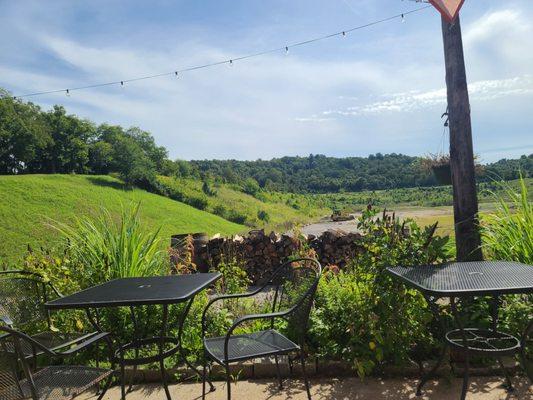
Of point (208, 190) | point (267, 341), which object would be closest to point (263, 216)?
point (208, 190)

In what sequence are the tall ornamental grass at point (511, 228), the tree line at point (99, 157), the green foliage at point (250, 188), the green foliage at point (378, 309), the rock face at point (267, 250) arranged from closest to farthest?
the green foliage at point (378, 309)
the tall ornamental grass at point (511, 228)
the rock face at point (267, 250)
the tree line at point (99, 157)
the green foliage at point (250, 188)

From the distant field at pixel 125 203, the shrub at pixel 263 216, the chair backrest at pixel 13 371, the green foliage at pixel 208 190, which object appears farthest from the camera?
the green foliage at pixel 208 190

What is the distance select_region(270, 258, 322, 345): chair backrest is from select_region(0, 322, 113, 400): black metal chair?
0.97 meters

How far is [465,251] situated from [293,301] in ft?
4.42

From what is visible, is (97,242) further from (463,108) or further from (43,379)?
(463,108)

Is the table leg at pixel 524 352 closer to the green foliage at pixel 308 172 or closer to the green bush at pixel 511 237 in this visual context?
the green bush at pixel 511 237

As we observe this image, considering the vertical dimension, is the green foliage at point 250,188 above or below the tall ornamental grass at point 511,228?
above

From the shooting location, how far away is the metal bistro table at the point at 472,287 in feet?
6.23

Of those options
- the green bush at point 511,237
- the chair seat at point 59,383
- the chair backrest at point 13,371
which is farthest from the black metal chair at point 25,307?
the green bush at point 511,237

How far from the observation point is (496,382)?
97.1 inches

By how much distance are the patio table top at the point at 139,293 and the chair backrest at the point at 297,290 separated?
16.6 inches

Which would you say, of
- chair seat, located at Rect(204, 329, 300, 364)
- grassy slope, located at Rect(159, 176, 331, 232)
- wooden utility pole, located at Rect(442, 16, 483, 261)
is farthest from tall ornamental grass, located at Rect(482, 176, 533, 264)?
grassy slope, located at Rect(159, 176, 331, 232)

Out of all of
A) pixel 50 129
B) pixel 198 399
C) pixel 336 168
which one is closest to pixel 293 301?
pixel 198 399

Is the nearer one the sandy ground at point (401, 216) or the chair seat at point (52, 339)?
the chair seat at point (52, 339)
